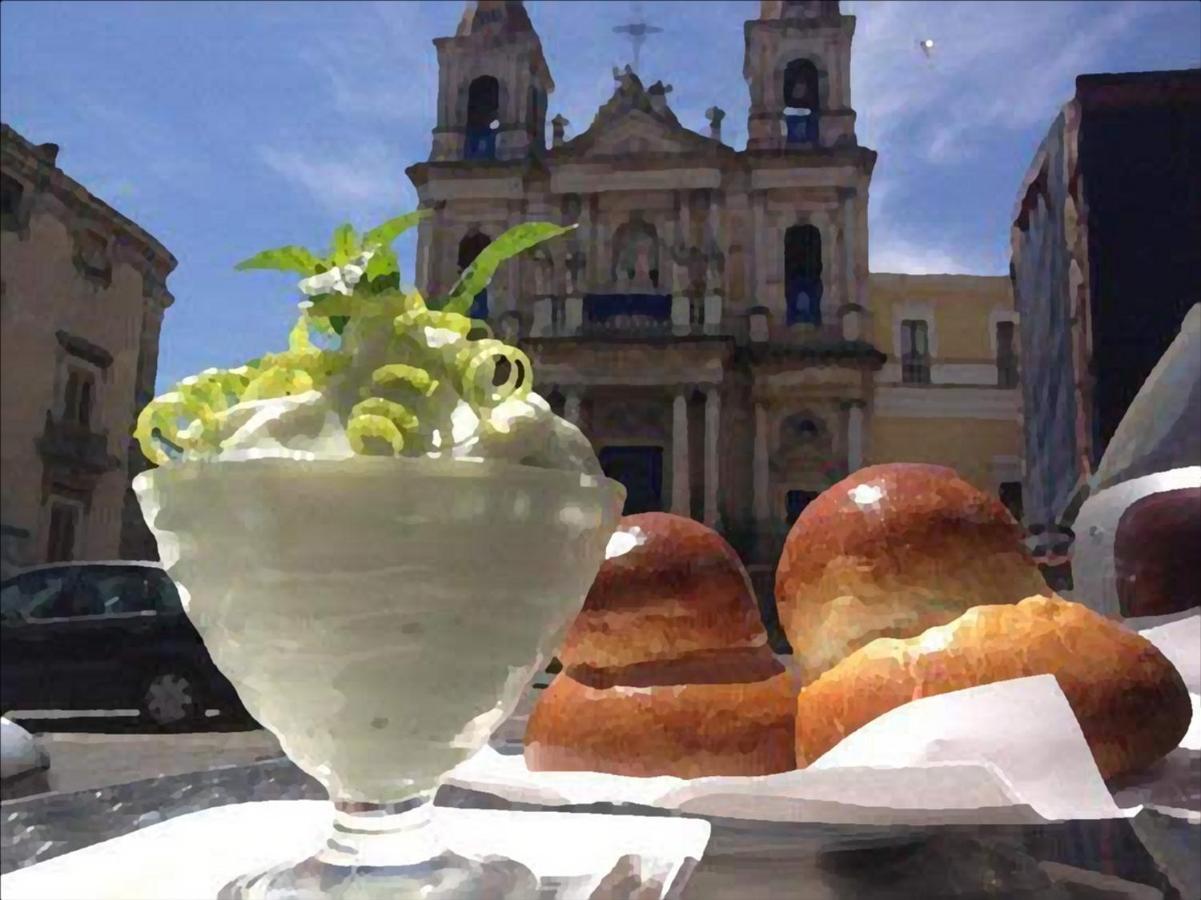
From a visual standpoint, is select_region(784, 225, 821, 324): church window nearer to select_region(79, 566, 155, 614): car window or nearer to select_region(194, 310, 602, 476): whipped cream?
select_region(79, 566, 155, 614): car window

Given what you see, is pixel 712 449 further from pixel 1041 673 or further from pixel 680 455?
pixel 1041 673

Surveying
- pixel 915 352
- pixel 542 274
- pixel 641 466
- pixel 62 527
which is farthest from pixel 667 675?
pixel 915 352

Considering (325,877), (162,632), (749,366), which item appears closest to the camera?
(325,877)

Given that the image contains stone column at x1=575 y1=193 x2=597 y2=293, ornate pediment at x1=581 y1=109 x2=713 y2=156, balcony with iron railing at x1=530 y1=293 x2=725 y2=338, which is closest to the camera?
balcony with iron railing at x1=530 y1=293 x2=725 y2=338

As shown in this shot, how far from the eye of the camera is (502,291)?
455 inches

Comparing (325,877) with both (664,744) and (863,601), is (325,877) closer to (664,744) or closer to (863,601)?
(664,744)

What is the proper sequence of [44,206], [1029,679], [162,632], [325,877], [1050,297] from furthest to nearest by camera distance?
[44,206] < [162,632] < [1050,297] < [1029,679] < [325,877]

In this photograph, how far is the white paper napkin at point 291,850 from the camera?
1.36 ft

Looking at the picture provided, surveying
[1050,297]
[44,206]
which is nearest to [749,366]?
[44,206]

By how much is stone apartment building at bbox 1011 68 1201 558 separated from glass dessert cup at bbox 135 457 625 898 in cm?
190

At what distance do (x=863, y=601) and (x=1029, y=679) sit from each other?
231 millimetres

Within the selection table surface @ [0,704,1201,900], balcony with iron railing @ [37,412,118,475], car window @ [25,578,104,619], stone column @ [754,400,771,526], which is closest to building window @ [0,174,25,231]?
balcony with iron railing @ [37,412,118,475]

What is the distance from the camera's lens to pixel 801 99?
11969mm

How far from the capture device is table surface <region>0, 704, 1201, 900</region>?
0.41 metres
